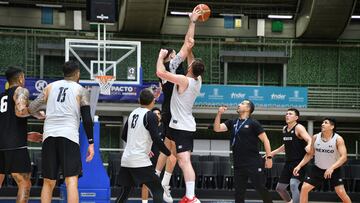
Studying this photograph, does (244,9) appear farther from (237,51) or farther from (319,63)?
(319,63)

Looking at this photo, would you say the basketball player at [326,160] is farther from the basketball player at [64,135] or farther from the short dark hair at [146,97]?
the basketball player at [64,135]

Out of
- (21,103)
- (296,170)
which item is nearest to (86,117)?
(21,103)

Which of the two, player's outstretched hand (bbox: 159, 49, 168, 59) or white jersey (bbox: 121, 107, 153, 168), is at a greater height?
player's outstretched hand (bbox: 159, 49, 168, 59)

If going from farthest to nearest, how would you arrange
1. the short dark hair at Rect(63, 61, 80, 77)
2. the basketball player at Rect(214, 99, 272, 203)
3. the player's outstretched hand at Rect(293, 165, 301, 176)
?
the player's outstretched hand at Rect(293, 165, 301, 176), the basketball player at Rect(214, 99, 272, 203), the short dark hair at Rect(63, 61, 80, 77)

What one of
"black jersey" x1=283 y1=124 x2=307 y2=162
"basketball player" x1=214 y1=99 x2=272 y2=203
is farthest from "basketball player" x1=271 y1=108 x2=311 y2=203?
"basketball player" x1=214 y1=99 x2=272 y2=203

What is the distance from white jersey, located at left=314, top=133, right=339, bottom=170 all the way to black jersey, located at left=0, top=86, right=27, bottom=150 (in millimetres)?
5064

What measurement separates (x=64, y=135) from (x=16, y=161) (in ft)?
3.66

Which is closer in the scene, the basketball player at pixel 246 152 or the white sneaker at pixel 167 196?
the white sneaker at pixel 167 196

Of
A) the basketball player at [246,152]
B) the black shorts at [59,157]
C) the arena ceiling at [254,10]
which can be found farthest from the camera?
the arena ceiling at [254,10]

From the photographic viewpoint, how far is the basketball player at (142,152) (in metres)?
7.10

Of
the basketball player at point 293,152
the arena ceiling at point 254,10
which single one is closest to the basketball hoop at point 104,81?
the basketball player at point 293,152

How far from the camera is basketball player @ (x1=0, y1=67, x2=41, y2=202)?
23.7 feet

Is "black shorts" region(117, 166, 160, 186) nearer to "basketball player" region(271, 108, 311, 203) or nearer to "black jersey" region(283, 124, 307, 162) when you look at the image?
"basketball player" region(271, 108, 311, 203)

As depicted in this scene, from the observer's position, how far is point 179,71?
322 inches
